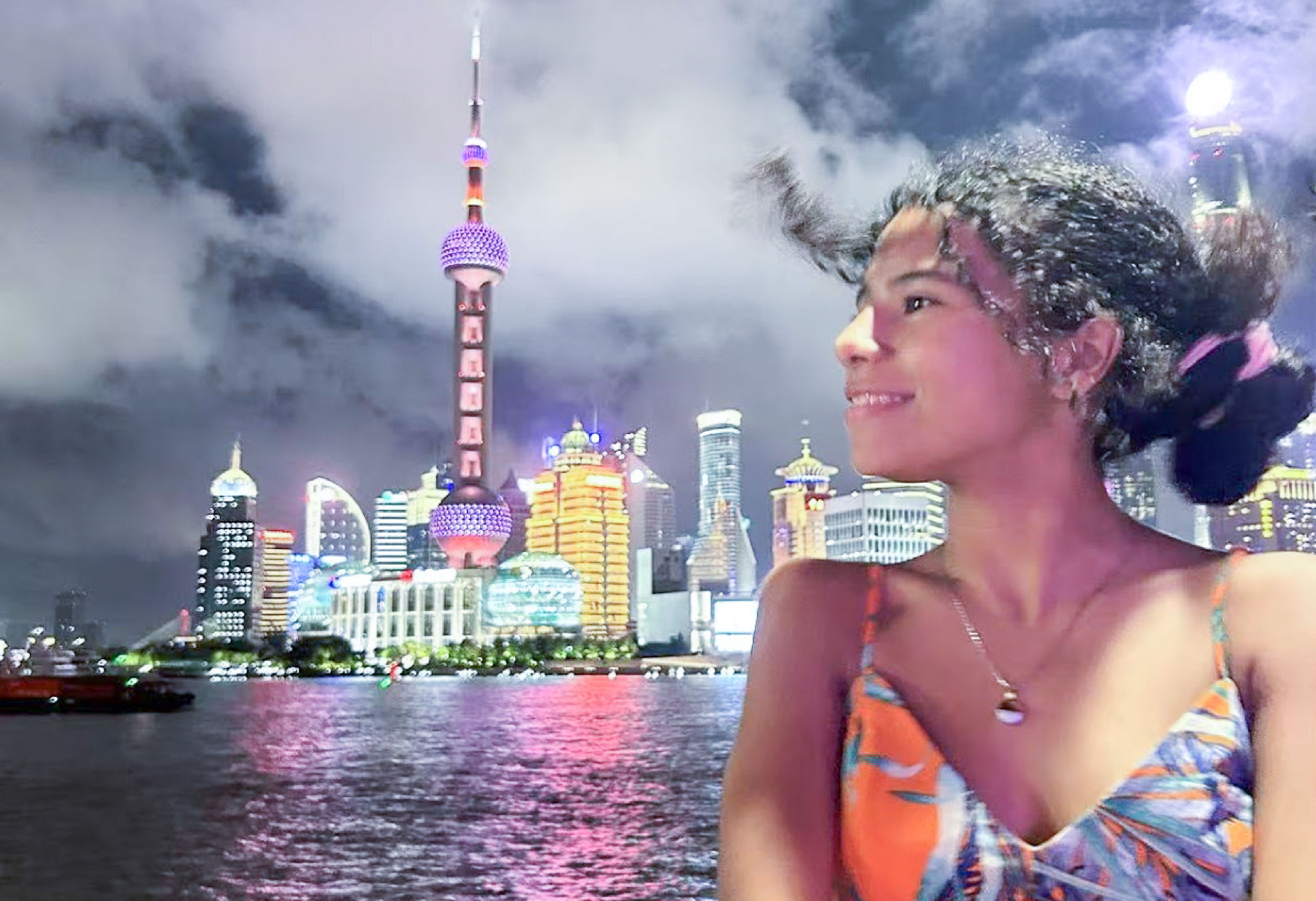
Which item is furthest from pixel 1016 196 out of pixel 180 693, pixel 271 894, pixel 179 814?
pixel 180 693

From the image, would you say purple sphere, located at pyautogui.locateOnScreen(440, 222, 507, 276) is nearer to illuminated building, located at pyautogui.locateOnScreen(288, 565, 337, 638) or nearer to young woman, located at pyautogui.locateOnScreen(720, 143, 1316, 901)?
illuminated building, located at pyautogui.locateOnScreen(288, 565, 337, 638)

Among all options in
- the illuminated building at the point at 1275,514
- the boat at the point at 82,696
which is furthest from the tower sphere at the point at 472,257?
the illuminated building at the point at 1275,514

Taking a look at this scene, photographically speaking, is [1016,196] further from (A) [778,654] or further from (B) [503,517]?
(B) [503,517]

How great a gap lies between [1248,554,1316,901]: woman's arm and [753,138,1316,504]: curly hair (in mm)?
194

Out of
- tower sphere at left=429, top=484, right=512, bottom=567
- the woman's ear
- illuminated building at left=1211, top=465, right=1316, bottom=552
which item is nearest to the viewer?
the woman's ear

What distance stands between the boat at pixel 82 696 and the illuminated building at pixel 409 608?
38.9 m

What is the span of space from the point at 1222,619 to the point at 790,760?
369mm

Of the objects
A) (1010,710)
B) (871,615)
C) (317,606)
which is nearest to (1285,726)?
(1010,710)

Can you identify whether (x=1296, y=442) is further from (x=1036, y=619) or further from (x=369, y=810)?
(x=369, y=810)

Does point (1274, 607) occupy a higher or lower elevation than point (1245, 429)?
lower

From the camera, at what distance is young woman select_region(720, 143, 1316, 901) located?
0.93 meters

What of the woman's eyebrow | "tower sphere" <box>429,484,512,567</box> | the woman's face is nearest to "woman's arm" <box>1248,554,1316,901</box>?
the woman's face

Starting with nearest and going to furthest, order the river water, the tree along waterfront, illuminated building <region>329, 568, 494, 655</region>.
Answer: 1. the river water
2. the tree along waterfront
3. illuminated building <region>329, 568, 494, 655</region>

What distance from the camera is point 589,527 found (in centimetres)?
9162
